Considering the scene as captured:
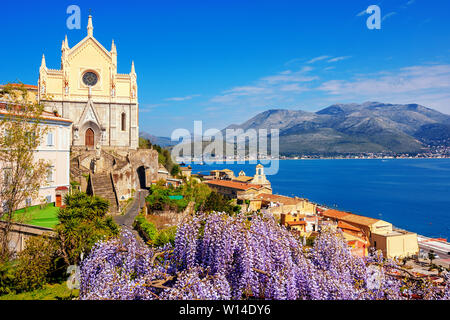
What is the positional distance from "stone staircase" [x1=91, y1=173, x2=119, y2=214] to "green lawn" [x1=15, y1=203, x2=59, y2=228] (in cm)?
365

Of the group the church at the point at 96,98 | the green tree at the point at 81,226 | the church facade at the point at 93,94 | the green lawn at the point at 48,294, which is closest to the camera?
the green lawn at the point at 48,294

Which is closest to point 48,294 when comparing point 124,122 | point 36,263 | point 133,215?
point 36,263

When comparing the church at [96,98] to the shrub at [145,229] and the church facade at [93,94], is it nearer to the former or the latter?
the church facade at [93,94]

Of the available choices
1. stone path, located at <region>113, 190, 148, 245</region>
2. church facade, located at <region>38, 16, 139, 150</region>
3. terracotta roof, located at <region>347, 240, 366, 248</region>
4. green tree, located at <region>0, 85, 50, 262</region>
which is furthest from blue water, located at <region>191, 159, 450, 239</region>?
green tree, located at <region>0, 85, 50, 262</region>

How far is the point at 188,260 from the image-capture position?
22.4ft

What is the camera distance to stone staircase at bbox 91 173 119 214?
22.5 metres

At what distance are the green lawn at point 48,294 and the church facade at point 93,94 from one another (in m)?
23.6

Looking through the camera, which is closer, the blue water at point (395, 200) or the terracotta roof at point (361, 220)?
the terracotta roof at point (361, 220)

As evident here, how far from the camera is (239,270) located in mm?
6449

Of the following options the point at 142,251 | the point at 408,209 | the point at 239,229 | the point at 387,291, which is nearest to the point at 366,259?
the point at 387,291

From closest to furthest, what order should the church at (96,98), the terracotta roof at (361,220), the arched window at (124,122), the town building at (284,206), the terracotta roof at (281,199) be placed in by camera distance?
the church at (96,98), the arched window at (124,122), the terracotta roof at (361,220), the town building at (284,206), the terracotta roof at (281,199)

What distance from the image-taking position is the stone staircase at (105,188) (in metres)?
22.5

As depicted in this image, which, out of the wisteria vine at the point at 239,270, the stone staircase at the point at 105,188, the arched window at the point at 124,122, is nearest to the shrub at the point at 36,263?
the wisteria vine at the point at 239,270

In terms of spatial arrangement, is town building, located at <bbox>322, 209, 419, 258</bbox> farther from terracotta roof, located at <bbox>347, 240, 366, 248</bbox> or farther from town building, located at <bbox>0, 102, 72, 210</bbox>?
town building, located at <bbox>0, 102, 72, 210</bbox>
